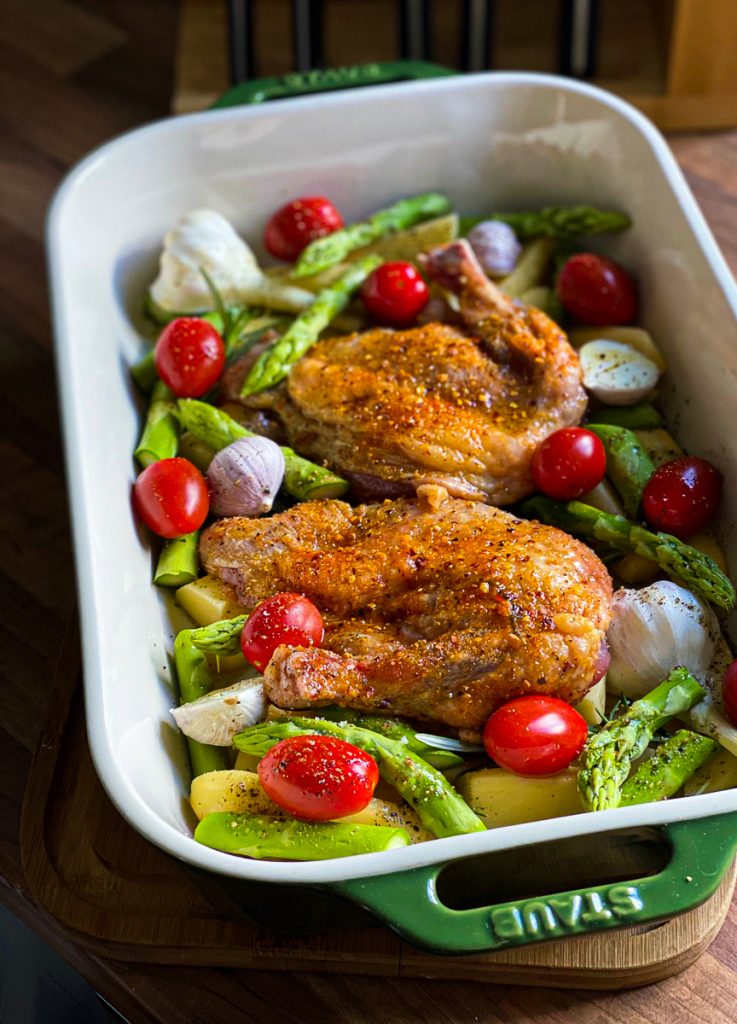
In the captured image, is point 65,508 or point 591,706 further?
point 65,508

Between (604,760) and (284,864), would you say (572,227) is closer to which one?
(604,760)

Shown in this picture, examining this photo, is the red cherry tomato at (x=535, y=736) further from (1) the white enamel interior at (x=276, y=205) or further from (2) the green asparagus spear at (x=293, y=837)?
(1) the white enamel interior at (x=276, y=205)

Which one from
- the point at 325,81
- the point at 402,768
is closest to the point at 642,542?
the point at 402,768

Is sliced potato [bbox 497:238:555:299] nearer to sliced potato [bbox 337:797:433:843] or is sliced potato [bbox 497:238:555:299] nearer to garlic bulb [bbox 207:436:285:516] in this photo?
garlic bulb [bbox 207:436:285:516]

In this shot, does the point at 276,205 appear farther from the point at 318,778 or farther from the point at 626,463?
→ the point at 318,778

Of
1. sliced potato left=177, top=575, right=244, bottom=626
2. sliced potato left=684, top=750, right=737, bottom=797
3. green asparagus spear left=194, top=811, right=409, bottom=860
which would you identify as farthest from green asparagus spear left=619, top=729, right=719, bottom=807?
sliced potato left=177, top=575, right=244, bottom=626

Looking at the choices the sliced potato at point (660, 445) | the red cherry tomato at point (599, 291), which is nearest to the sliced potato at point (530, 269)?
the red cherry tomato at point (599, 291)

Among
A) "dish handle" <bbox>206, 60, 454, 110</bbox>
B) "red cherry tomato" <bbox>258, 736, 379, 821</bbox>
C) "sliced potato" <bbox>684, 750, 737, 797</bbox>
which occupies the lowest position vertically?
"sliced potato" <bbox>684, 750, 737, 797</bbox>
